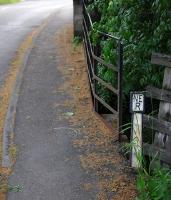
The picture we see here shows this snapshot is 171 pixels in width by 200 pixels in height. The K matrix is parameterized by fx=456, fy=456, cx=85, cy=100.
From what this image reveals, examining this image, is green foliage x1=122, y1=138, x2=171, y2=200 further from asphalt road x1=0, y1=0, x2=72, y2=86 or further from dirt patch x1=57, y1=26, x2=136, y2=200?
asphalt road x1=0, y1=0, x2=72, y2=86

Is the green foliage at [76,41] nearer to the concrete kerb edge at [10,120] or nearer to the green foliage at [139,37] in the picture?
the concrete kerb edge at [10,120]

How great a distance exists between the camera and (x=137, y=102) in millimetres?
5535

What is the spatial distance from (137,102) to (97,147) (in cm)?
138

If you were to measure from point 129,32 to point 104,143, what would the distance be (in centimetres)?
167

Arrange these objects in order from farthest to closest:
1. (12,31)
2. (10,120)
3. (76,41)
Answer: (12,31), (76,41), (10,120)

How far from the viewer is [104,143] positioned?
22.2 feet

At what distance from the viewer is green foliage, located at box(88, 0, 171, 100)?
5957 mm

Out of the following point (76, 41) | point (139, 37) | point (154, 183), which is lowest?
point (76, 41)

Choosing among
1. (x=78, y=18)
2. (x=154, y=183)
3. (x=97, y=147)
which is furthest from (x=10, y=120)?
(x=78, y=18)

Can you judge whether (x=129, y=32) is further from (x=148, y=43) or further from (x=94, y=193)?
(x=94, y=193)

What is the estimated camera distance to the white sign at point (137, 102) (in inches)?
217

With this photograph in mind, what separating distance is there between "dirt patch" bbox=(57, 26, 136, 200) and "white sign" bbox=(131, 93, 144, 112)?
0.86m

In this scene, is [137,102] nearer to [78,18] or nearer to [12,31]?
[78,18]

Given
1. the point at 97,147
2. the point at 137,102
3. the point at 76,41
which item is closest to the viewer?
the point at 137,102
